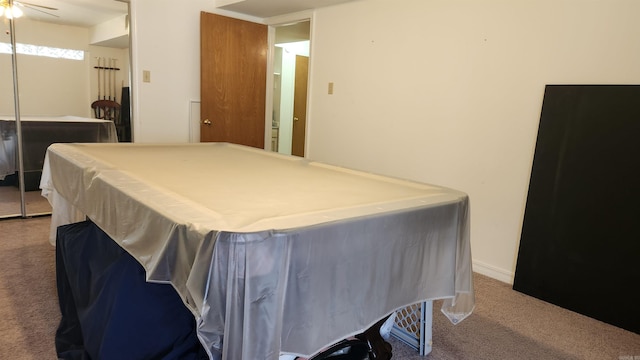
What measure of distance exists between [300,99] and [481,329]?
→ 15.5ft

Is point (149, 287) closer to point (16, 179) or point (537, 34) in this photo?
point (537, 34)

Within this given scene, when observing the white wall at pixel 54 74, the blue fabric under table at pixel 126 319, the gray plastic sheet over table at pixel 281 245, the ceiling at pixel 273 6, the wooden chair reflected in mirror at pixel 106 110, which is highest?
the ceiling at pixel 273 6

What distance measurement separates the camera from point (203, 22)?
Result: 12.7ft

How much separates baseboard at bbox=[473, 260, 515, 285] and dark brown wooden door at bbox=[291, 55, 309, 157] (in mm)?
3798

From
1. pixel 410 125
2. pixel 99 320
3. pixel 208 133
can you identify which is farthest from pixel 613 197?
pixel 208 133

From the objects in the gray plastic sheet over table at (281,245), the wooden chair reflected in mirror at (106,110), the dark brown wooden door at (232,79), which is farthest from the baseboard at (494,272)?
the wooden chair reflected in mirror at (106,110)

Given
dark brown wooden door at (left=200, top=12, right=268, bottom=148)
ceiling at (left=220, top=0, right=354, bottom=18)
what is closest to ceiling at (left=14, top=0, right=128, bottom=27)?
dark brown wooden door at (left=200, top=12, right=268, bottom=148)

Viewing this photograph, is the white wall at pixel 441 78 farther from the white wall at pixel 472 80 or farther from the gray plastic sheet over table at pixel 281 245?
the gray plastic sheet over table at pixel 281 245

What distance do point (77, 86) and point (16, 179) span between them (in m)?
0.95

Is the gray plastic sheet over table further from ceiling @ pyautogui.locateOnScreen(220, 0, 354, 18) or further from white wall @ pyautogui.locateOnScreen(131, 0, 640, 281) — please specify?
ceiling @ pyautogui.locateOnScreen(220, 0, 354, 18)

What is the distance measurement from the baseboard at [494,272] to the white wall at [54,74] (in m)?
3.38

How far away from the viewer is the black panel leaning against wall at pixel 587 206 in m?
2.09

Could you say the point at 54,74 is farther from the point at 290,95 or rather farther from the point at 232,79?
the point at 290,95

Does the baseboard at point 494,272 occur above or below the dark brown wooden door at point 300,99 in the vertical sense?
below
